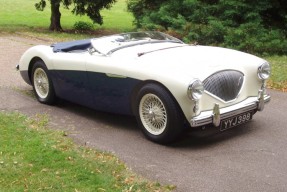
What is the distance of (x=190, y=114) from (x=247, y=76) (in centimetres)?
127

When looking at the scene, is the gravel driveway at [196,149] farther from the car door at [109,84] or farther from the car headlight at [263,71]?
the car headlight at [263,71]

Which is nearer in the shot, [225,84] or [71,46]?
[225,84]

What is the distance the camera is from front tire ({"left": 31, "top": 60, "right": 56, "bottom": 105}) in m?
7.21

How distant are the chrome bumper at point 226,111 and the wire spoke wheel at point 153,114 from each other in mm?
431

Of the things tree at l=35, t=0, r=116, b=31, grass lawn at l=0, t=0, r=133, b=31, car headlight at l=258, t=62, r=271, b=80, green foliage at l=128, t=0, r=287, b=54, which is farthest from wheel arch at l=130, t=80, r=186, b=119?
grass lawn at l=0, t=0, r=133, b=31

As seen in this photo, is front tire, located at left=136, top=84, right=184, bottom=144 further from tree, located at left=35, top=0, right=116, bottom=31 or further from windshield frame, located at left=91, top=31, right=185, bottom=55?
tree, located at left=35, top=0, right=116, bottom=31

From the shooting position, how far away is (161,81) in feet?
17.5

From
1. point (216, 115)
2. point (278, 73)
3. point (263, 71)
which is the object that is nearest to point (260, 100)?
point (263, 71)

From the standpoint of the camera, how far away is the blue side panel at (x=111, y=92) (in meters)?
5.83

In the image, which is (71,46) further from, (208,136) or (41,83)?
(208,136)

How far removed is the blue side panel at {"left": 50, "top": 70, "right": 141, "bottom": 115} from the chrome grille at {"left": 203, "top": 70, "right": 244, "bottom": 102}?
0.91 meters

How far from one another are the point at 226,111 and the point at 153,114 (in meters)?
0.92

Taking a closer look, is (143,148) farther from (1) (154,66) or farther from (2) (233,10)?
(2) (233,10)

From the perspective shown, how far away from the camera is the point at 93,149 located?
537 cm
